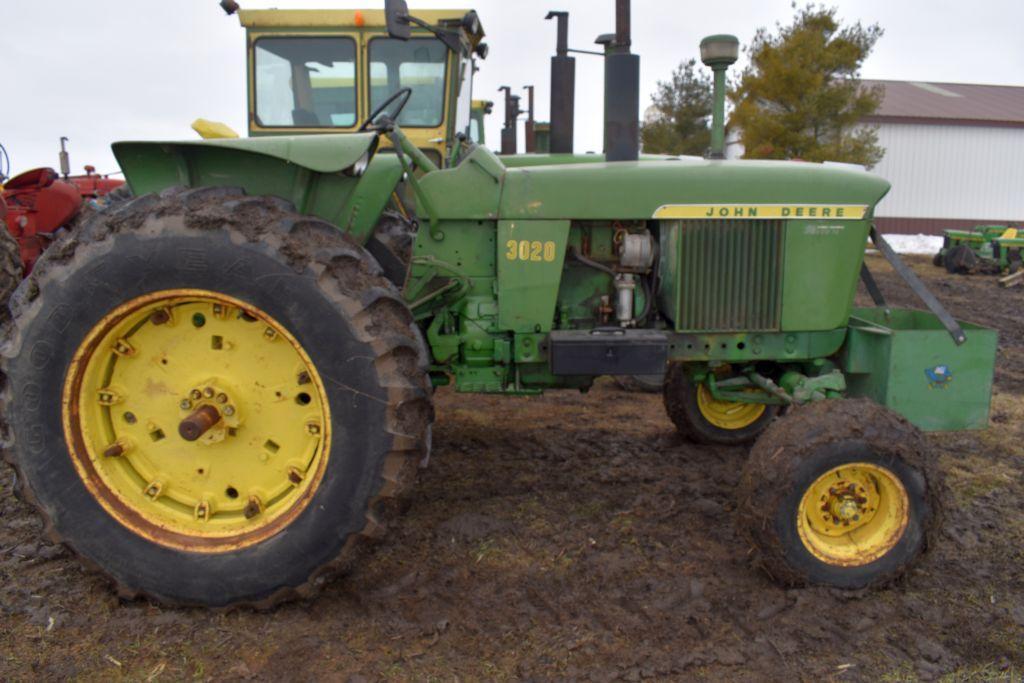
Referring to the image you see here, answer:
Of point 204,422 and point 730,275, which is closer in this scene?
point 204,422

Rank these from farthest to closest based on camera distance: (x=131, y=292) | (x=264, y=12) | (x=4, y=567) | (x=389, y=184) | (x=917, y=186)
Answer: (x=917, y=186) → (x=264, y=12) → (x=389, y=184) → (x=4, y=567) → (x=131, y=292)

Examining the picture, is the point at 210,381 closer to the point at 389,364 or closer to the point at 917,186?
the point at 389,364

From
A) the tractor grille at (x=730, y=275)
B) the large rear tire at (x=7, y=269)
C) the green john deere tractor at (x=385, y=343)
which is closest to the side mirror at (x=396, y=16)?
the green john deere tractor at (x=385, y=343)

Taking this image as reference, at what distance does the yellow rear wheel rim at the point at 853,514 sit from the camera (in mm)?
2775

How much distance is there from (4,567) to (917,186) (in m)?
28.8

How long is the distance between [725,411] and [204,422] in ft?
9.18

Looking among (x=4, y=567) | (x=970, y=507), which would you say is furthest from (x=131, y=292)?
(x=970, y=507)

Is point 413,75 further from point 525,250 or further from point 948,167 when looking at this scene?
point 948,167

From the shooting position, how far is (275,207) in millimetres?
2693

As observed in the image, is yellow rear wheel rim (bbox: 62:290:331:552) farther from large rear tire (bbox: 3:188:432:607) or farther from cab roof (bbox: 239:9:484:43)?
cab roof (bbox: 239:9:484:43)

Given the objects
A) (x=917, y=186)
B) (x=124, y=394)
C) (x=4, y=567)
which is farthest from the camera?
(x=917, y=186)

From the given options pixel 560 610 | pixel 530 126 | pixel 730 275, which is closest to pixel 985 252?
pixel 530 126

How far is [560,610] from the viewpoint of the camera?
8.81ft

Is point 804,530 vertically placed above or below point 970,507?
above
